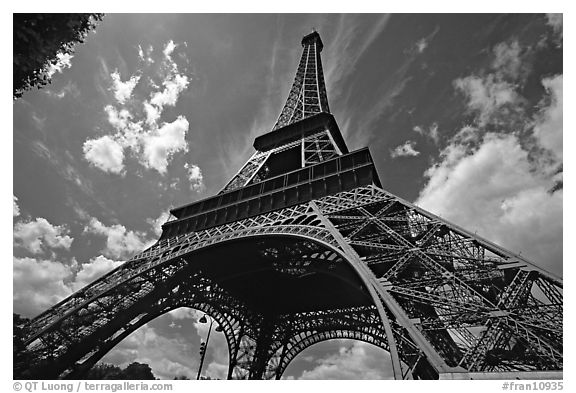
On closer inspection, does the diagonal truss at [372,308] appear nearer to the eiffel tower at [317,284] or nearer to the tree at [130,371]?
the eiffel tower at [317,284]

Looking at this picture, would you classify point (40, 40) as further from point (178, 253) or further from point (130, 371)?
point (130, 371)

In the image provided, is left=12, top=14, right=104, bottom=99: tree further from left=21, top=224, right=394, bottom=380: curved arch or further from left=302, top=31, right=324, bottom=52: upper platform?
left=302, top=31, right=324, bottom=52: upper platform

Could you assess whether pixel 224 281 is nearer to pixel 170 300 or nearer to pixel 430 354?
pixel 170 300

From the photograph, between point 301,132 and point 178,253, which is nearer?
point 178,253

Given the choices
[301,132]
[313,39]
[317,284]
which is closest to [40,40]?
[317,284]

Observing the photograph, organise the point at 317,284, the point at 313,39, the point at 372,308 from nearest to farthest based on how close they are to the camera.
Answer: the point at 372,308
the point at 317,284
the point at 313,39

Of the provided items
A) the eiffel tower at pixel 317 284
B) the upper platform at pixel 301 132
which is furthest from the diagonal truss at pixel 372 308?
the upper platform at pixel 301 132

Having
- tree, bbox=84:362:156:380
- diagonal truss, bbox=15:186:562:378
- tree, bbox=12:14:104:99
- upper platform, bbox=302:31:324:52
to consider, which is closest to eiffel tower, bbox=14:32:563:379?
diagonal truss, bbox=15:186:562:378
